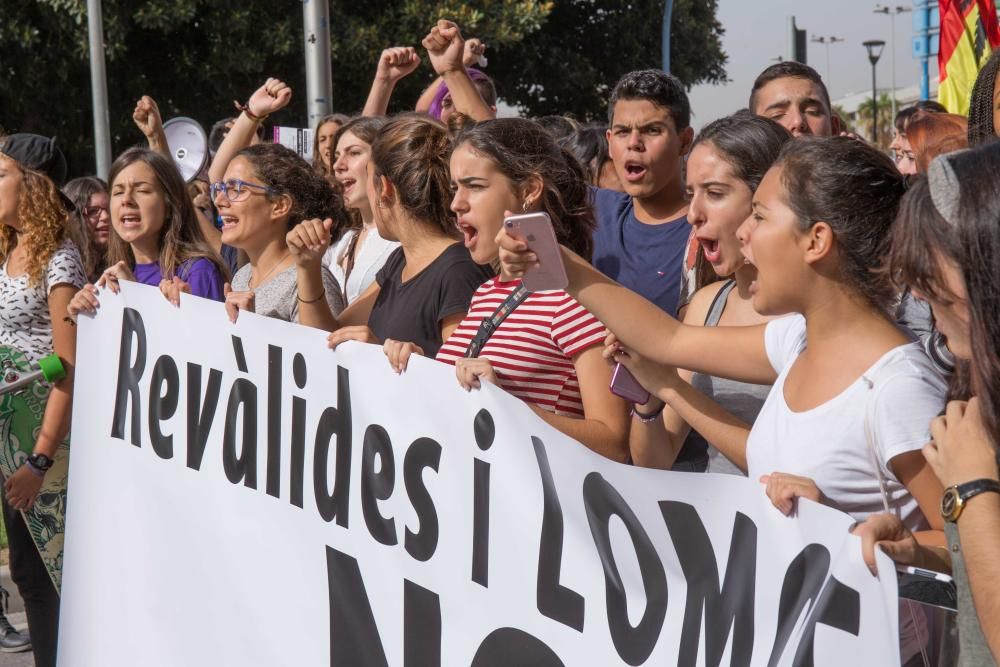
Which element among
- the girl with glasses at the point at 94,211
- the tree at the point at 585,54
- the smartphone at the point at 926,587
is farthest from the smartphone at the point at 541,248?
the tree at the point at 585,54

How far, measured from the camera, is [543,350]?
274cm

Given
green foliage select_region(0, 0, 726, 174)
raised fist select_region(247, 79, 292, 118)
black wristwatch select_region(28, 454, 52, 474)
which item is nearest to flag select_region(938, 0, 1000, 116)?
raised fist select_region(247, 79, 292, 118)

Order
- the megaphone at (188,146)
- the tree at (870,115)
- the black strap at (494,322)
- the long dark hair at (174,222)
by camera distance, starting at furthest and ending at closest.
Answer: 1. the tree at (870,115)
2. the megaphone at (188,146)
3. the long dark hair at (174,222)
4. the black strap at (494,322)

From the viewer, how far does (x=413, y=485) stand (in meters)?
2.67

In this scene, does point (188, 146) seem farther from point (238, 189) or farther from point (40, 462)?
point (40, 462)

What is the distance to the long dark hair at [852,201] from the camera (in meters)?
2.14

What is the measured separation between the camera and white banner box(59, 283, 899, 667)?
1.99 metres

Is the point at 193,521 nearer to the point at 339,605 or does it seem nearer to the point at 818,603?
the point at 339,605

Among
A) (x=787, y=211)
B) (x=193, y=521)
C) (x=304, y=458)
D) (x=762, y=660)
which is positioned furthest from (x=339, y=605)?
(x=787, y=211)

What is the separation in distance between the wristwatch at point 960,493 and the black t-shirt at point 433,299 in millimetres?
1595

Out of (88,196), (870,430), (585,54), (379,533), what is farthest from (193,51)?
(870,430)

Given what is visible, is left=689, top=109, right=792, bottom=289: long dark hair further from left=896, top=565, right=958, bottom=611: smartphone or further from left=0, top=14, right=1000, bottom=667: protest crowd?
left=896, top=565, right=958, bottom=611: smartphone

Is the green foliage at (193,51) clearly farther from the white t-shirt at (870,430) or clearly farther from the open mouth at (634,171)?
the white t-shirt at (870,430)

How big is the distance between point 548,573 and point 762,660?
1.80 ft
